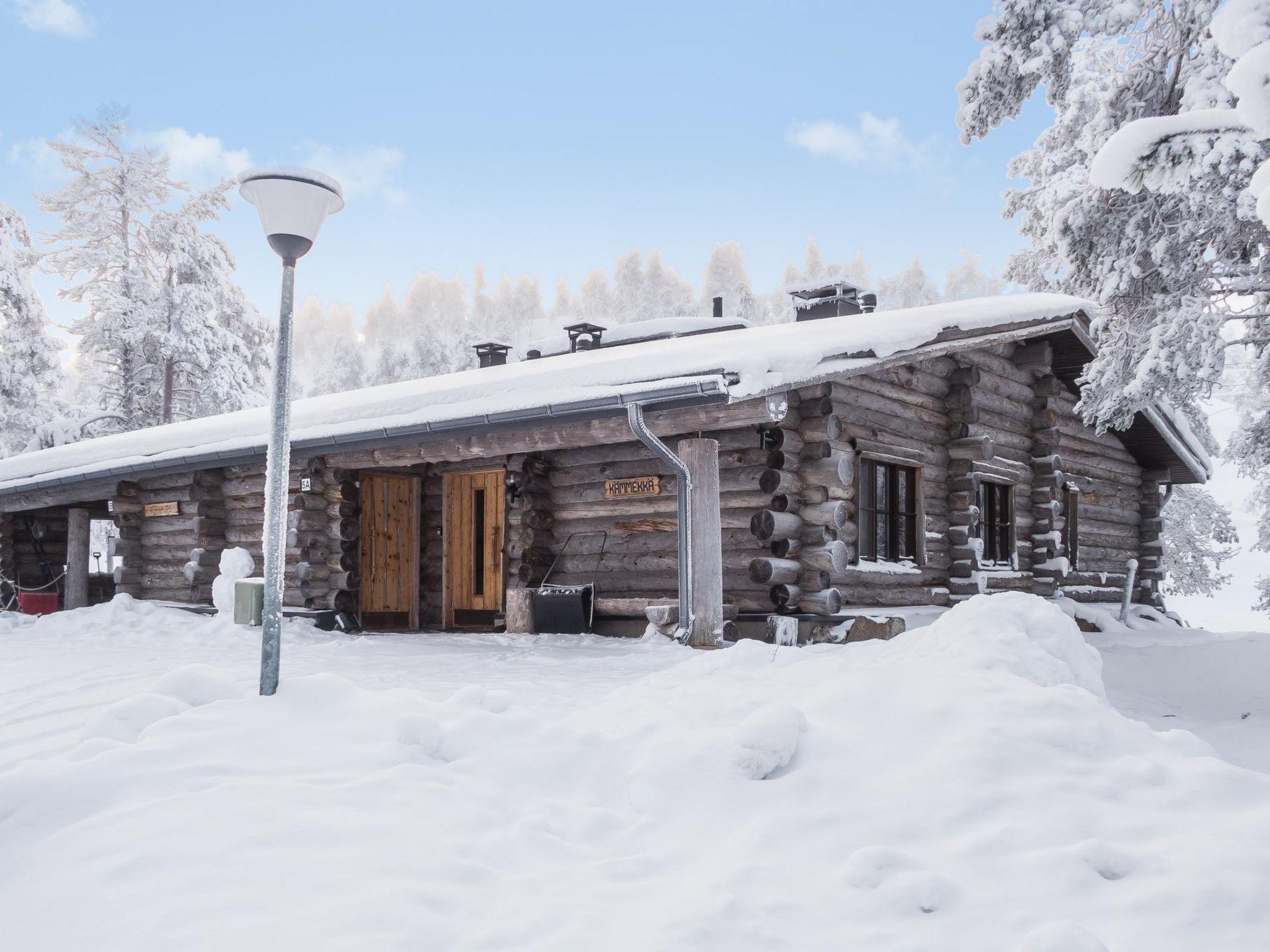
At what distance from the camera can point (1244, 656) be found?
1009 cm

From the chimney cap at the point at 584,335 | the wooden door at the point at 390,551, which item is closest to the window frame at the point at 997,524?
the chimney cap at the point at 584,335

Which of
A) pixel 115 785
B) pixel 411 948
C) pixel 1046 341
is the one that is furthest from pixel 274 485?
pixel 1046 341

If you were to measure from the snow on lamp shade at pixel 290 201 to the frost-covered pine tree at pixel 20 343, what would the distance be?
21.5m

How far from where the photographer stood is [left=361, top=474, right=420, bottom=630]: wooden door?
13070 millimetres

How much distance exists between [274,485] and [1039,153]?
1874 cm

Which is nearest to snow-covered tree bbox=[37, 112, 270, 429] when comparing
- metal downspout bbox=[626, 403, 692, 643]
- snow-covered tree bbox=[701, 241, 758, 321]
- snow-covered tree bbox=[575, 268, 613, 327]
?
metal downspout bbox=[626, 403, 692, 643]

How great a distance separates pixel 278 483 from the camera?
16.2 feet

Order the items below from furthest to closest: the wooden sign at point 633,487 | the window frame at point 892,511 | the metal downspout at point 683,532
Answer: the window frame at point 892,511, the wooden sign at point 633,487, the metal downspout at point 683,532

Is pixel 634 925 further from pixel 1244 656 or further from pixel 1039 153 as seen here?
pixel 1039 153

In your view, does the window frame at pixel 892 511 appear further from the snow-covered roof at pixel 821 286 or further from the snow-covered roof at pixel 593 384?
the snow-covered roof at pixel 821 286

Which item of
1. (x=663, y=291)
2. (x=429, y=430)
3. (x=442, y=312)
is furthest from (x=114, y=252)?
(x=442, y=312)

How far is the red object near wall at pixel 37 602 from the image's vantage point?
14859 mm

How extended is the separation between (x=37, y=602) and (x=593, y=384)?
11.1m

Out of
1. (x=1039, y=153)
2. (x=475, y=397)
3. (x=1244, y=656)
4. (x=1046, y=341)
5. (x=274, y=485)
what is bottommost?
(x=1244, y=656)
